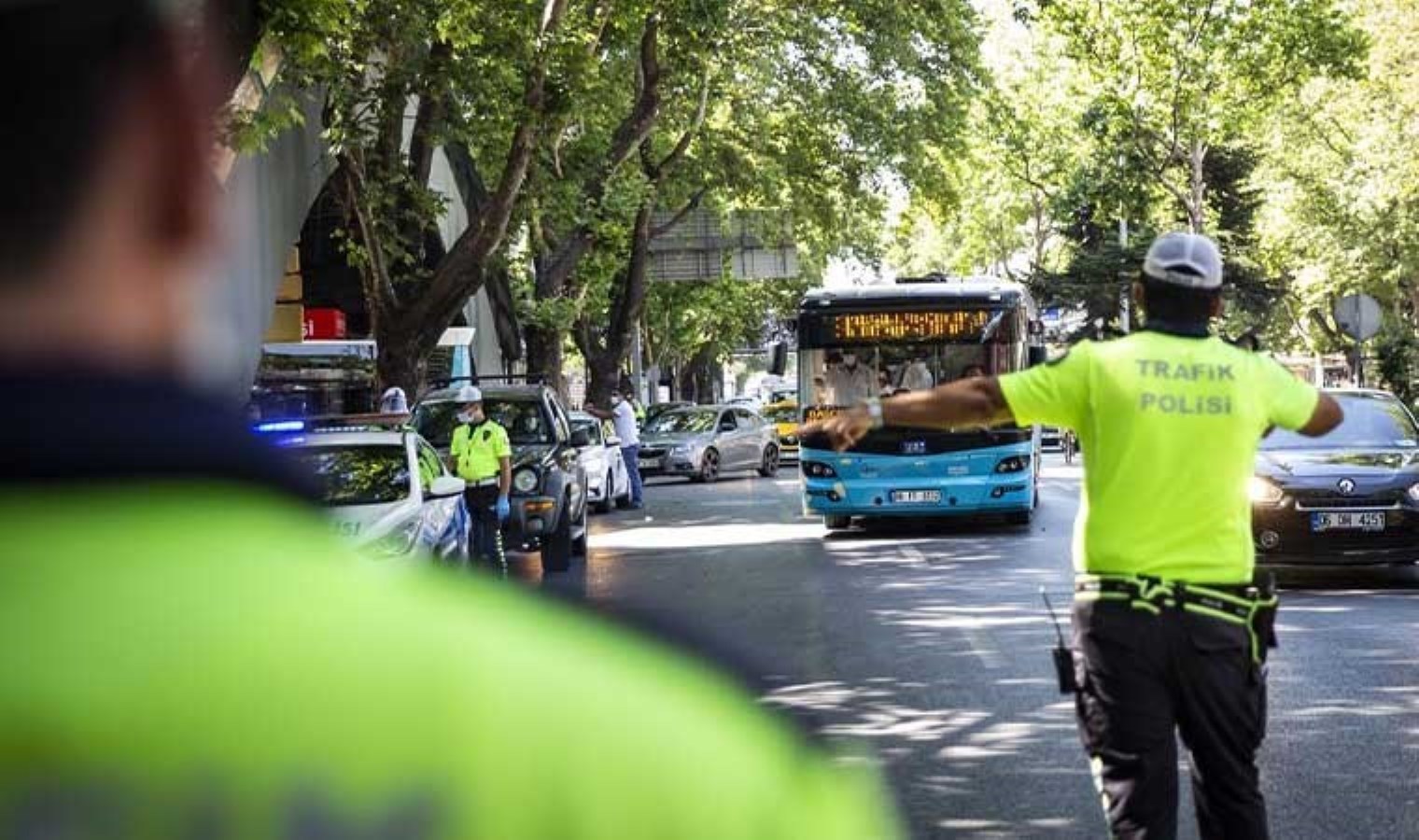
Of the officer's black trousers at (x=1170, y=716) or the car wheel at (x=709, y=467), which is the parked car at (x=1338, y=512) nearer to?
the officer's black trousers at (x=1170, y=716)

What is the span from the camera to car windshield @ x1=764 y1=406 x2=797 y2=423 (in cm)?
3971

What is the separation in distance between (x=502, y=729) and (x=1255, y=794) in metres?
3.85

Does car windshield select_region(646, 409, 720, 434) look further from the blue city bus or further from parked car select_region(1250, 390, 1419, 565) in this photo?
parked car select_region(1250, 390, 1419, 565)

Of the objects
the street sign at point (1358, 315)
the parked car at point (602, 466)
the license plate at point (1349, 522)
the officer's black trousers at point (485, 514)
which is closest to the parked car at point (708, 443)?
the parked car at point (602, 466)

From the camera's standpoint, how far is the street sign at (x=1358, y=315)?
22.7 meters

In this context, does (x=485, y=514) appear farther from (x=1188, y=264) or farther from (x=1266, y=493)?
(x=1188, y=264)

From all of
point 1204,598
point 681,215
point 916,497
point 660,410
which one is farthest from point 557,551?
point 660,410

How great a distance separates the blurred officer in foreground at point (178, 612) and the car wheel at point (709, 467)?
111 feet

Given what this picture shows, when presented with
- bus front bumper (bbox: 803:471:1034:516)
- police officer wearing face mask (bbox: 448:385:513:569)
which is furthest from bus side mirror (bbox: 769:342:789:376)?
police officer wearing face mask (bbox: 448:385:513:569)

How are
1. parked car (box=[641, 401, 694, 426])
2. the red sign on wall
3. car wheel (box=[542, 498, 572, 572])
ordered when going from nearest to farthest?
car wheel (box=[542, 498, 572, 572]), the red sign on wall, parked car (box=[641, 401, 694, 426])

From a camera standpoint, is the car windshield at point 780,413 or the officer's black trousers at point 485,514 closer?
the officer's black trousers at point 485,514

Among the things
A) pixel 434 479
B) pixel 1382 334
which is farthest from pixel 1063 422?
pixel 1382 334

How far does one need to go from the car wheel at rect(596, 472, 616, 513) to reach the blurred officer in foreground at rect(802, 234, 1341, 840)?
2105 centimetres

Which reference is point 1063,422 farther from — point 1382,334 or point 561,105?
point 1382,334
